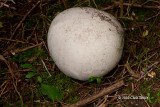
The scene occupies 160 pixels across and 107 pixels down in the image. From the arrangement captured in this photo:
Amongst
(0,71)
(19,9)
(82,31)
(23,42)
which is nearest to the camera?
(82,31)

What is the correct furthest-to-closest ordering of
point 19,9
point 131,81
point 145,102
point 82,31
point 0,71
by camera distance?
point 19,9, point 0,71, point 131,81, point 145,102, point 82,31

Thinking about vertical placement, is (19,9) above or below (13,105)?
above

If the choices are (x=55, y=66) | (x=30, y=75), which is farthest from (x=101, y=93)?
(x=30, y=75)

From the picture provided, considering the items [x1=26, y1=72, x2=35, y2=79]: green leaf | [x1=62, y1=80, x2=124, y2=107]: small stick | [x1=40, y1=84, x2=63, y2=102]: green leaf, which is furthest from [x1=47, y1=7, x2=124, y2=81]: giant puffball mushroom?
[x1=26, y1=72, x2=35, y2=79]: green leaf

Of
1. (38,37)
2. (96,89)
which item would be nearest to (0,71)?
(38,37)

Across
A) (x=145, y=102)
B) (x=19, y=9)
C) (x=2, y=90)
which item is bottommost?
(x=145, y=102)

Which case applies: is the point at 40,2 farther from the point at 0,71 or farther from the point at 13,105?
the point at 13,105

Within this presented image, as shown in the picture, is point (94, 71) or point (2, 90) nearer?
point (94, 71)

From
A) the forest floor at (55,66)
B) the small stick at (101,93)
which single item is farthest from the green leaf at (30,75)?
the small stick at (101,93)
